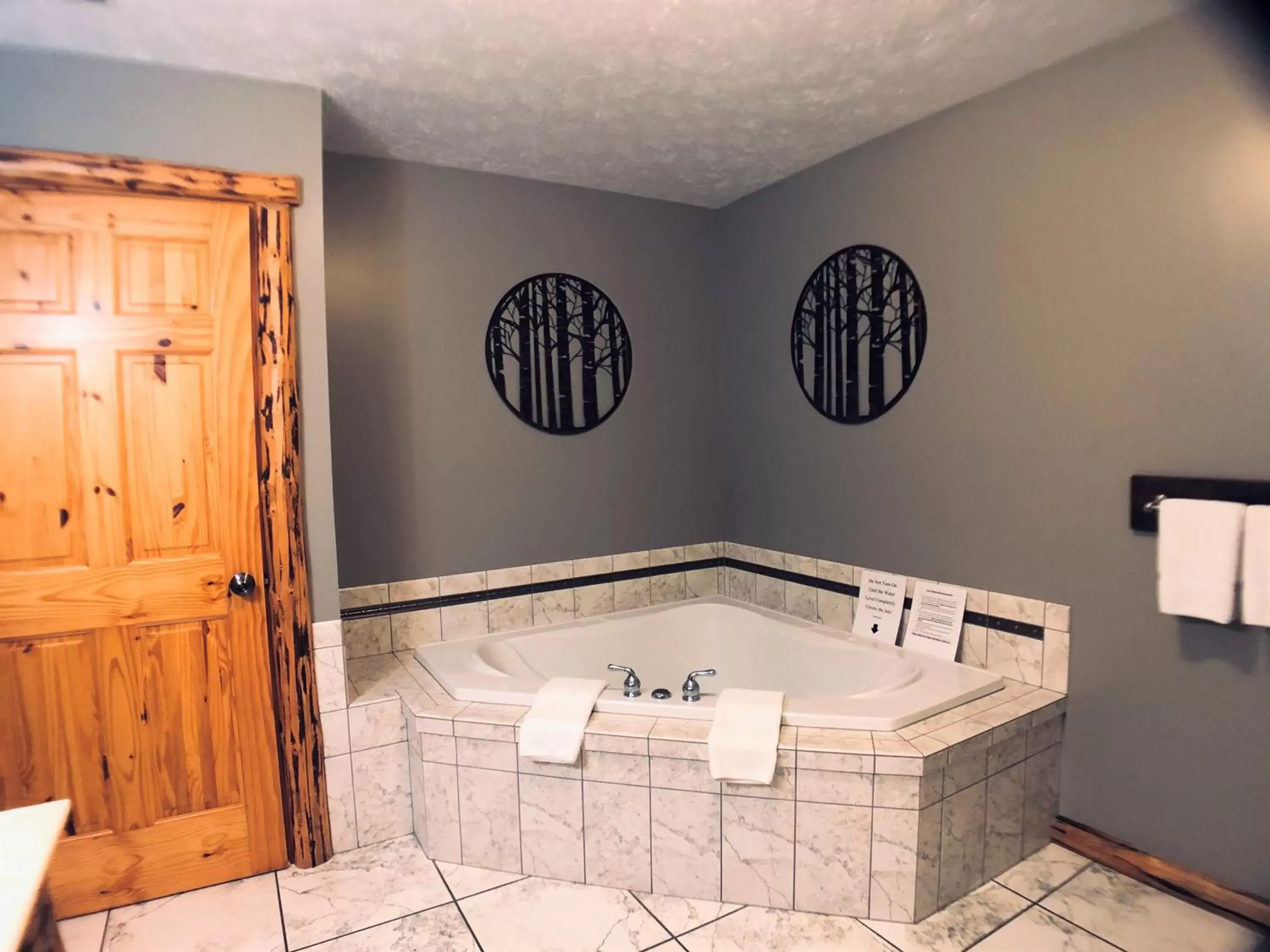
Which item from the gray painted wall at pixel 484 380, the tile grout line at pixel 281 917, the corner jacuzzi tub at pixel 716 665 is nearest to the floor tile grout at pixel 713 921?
the corner jacuzzi tub at pixel 716 665

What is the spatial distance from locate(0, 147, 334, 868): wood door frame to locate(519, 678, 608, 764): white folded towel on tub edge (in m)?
0.72

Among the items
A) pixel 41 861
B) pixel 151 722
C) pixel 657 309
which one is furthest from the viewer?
pixel 657 309

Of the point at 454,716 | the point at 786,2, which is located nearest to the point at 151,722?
the point at 454,716

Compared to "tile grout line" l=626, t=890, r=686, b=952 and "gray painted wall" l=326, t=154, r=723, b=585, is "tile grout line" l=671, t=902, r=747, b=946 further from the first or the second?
"gray painted wall" l=326, t=154, r=723, b=585

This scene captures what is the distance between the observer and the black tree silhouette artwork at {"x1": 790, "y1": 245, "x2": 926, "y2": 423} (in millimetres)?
2709

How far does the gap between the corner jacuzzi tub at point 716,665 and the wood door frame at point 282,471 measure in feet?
1.52

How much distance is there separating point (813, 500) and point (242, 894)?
2.44m

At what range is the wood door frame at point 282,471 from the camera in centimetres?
210

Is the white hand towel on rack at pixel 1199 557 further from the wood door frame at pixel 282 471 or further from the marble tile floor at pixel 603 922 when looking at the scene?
the wood door frame at pixel 282 471

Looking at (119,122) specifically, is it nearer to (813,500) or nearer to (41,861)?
(41,861)

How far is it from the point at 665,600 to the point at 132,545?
7.10 feet

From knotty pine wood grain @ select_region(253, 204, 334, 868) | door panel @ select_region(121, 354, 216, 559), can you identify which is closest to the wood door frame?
knotty pine wood grain @ select_region(253, 204, 334, 868)

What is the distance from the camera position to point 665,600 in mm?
3529

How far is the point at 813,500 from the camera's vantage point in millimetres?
3170
